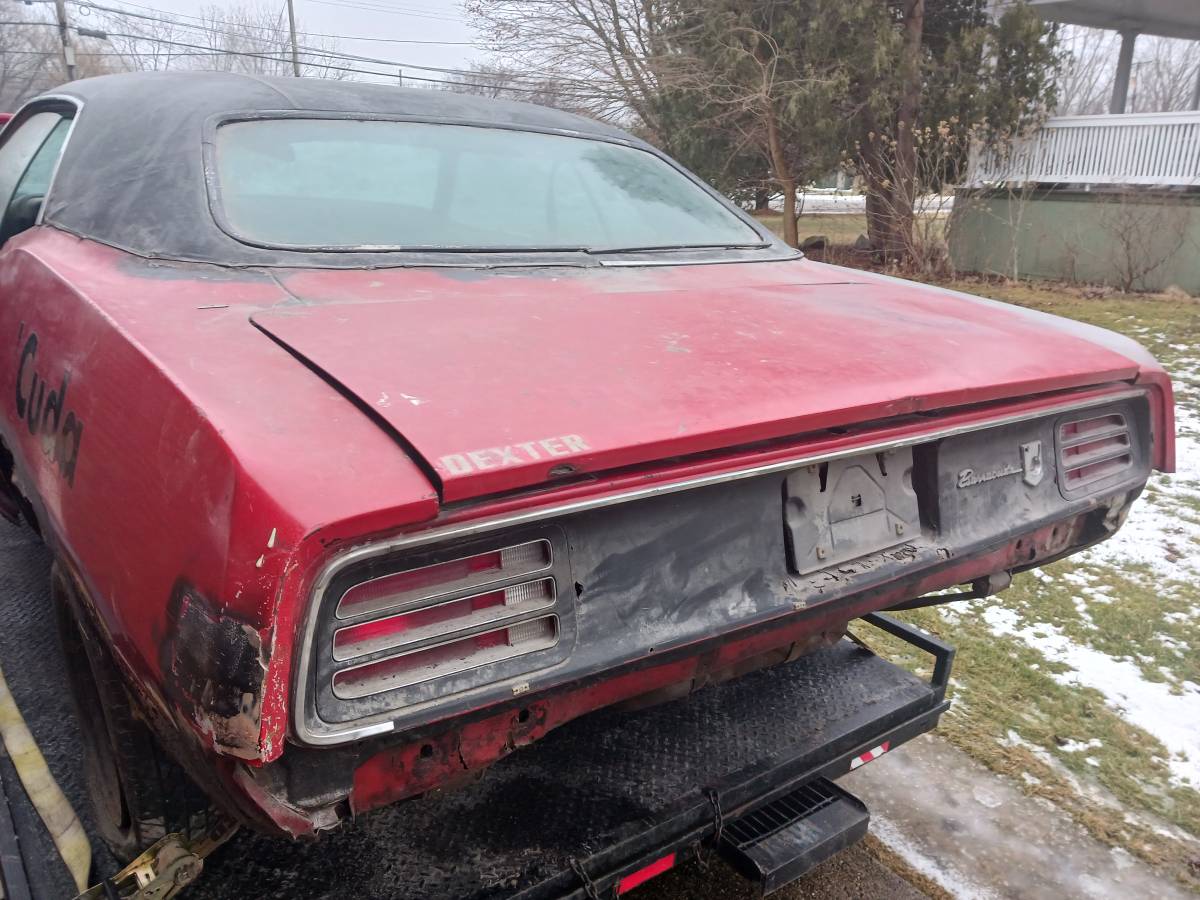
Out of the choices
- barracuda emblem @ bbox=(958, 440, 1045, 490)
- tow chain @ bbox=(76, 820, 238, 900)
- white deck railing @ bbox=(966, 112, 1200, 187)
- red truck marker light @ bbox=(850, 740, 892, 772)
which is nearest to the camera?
tow chain @ bbox=(76, 820, 238, 900)

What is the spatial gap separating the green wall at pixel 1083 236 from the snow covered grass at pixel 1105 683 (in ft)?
25.0

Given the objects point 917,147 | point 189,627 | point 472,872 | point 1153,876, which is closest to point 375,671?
point 189,627

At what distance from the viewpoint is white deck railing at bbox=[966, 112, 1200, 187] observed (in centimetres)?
1173

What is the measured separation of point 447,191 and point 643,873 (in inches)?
70.7

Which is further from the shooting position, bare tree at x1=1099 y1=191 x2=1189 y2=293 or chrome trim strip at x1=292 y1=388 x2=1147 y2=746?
bare tree at x1=1099 y1=191 x2=1189 y2=293

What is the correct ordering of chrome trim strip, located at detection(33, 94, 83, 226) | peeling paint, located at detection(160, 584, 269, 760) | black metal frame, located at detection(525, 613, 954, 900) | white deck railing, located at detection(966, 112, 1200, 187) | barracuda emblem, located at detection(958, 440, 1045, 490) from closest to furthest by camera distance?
peeling paint, located at detection(160, 584, 269, 760) < black metal frame, located at detection(525, 613, 954, 900) < barracuda emblem, located at detection(958, 440, 1045, 490) < chrome trim strip, located at detection(33, 94, 83, 226) < white deck railing, located at detection(966, 112, 1200, 187)

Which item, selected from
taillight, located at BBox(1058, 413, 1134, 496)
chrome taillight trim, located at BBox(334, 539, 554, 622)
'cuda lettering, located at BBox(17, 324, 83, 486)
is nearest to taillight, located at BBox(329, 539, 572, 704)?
chrome taillight trim, located at BBox(334, 539, 554, 622)

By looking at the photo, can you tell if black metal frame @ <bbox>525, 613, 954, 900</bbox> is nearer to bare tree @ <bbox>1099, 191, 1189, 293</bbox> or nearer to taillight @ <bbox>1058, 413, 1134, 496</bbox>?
taillight @ <bbox>1058, 413, 1134, 496</bbox>

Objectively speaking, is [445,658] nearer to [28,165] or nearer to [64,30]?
[28,165]

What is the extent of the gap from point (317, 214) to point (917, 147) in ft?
39.5

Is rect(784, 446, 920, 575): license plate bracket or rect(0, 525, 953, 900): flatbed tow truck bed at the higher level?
rect(784, 446, 920, 575): license plate bracket

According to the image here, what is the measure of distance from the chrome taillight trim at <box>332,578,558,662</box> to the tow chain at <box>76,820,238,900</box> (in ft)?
1.87

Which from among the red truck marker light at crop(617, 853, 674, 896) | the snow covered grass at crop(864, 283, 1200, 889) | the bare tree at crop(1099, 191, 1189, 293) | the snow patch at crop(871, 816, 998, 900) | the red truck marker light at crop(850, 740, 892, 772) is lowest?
the snow patch at crop(871, 816, 998, 900)

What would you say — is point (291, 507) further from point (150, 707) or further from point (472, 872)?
point (472, 872)
